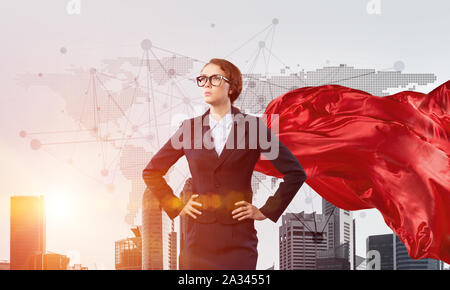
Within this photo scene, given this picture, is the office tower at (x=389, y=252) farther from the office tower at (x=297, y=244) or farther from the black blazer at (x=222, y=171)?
the black blazer at (x=222, y=171)

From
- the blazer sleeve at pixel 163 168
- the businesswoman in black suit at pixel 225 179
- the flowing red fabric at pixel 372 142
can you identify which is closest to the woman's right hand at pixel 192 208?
the businesswoman in black suit at pixel 225 179

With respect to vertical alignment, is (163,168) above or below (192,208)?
above

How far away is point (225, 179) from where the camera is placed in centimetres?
568

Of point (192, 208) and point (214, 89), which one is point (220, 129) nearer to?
point (214, 89)

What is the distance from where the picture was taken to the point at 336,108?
888cm

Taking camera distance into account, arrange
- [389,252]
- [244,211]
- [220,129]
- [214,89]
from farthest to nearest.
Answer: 1. [389,252]
2. [220,129]
3. [214,89]
4. [244,211]

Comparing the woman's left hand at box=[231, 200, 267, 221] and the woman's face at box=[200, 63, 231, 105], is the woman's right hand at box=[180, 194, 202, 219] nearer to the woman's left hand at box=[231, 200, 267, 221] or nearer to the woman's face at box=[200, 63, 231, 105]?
the woman's left hand at box=[231, 200, 267, 221]

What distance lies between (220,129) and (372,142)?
3783 millimetres

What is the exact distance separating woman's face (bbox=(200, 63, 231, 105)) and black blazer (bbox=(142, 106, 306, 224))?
205 millimetres

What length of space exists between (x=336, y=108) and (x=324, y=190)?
1.36 m

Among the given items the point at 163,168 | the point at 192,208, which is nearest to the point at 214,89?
the point at 163,168

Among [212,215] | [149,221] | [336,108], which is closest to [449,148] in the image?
[336,108]

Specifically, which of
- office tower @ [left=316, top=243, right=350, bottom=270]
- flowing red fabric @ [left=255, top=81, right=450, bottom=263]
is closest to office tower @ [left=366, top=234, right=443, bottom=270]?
office tower @ [left=316, top=243, right=350, bottom=270]
